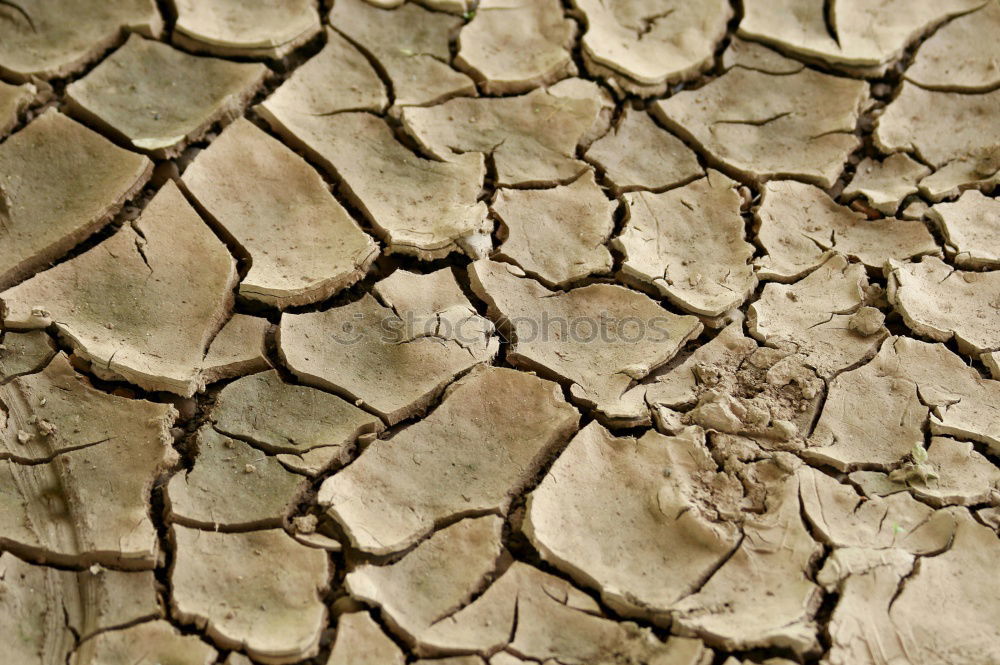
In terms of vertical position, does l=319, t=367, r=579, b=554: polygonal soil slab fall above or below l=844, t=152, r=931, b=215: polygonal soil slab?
below

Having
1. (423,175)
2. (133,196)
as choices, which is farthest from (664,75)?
(133,196)

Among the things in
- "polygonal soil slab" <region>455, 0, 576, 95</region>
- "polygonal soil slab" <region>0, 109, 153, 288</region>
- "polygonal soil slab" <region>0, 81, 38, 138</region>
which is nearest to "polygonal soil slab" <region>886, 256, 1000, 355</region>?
"polygonal soil slab" <region>455, 0, 576, 95</region>

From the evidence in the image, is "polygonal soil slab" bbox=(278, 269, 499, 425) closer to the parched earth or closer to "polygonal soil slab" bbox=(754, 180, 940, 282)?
the parched earth

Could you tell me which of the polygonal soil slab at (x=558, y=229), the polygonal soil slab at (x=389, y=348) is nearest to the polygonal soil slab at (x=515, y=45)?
the polygonal soil slab at (x=558, y=229)

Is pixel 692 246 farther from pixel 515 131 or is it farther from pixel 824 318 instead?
pixel 515 131

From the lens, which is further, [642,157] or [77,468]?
[642,157]

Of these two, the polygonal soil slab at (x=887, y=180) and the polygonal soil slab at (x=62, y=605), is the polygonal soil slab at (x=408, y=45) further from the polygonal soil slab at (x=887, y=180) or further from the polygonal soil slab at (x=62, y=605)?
the polygonal soil slab at (x=62, y=605)

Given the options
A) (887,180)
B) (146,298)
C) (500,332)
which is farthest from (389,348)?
(887,180)
